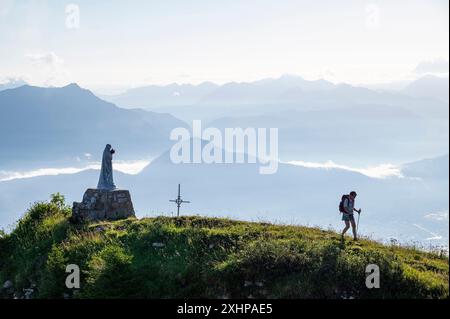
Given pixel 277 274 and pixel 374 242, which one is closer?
pixel 277 274

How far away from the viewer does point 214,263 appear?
69.1 feet

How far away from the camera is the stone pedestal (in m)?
29.3

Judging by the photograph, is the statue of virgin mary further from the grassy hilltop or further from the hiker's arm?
the hiker's arm

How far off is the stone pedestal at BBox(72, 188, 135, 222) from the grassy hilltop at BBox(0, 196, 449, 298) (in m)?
2.02

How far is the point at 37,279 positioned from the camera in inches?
951

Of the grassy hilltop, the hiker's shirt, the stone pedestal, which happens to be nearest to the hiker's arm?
the hiker's shirt

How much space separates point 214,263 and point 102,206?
10.5 meters

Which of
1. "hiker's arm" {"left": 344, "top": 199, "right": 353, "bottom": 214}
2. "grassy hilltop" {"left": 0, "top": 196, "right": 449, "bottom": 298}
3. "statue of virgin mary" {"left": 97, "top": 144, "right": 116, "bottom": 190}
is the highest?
"statue of virgin mary" {"left": 97, "top": 144, "right": 116, "bottom": 190}

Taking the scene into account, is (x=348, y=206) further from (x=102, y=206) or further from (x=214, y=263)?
(x=102, y=206)

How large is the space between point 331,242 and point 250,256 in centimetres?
358
